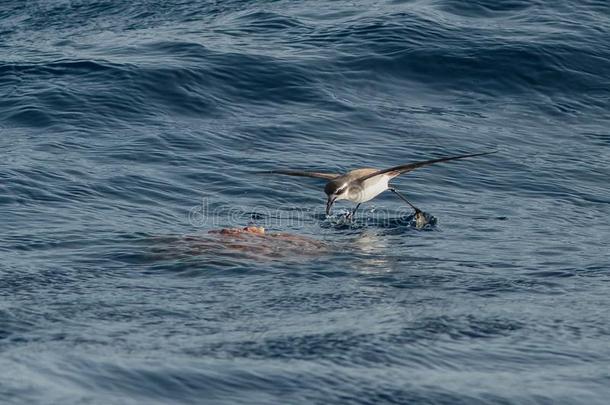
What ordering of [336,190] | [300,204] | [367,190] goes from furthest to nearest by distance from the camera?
[300,204] < [367,190] < [336,190]

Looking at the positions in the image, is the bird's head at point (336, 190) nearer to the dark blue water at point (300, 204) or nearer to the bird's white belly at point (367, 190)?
the bird's white belly at point (367, 190)

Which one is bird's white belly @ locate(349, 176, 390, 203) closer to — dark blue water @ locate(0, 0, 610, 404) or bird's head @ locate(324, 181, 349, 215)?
bird's head @ locate(324, 181, 349, 215)

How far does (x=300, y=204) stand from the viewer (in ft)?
51.7

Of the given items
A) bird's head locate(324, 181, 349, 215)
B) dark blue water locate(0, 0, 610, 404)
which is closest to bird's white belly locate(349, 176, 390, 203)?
bird's head locate(324, 181, 349, 215)

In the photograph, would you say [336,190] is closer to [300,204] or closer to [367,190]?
[367,190]

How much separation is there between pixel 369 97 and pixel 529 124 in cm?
275

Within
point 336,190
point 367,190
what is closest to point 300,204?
point 367,190

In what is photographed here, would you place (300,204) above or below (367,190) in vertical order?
below

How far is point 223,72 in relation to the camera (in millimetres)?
20844

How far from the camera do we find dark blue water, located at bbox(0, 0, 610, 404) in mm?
9602

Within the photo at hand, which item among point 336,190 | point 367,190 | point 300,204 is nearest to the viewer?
point 336,190

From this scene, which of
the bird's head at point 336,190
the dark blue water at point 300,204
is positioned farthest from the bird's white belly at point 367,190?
the dark blue water at point 300,204

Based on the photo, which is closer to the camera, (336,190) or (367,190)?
(336,190)

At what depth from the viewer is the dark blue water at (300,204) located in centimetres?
960
